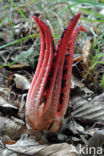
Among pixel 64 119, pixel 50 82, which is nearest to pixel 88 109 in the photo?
pixel 64 119

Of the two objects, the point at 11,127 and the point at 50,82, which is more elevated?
the point at 50,82

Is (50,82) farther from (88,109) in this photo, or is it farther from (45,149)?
(88,109)

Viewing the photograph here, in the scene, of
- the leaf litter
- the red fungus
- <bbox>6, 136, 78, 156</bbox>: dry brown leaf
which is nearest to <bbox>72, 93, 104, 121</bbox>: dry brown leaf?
the leaf litter

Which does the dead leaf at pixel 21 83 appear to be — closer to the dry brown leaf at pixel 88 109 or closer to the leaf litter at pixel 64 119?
the leaf litter at pixel 64 119

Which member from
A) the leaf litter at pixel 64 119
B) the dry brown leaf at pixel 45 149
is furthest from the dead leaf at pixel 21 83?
the dry brown leaf at pixel 45 149

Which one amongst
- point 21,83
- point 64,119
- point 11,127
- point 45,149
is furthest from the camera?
point 21,83

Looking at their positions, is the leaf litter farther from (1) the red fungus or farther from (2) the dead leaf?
(1) the red fungus

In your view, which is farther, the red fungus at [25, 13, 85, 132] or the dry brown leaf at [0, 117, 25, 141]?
the dry brown leaf at [0, 117, 25, 141]

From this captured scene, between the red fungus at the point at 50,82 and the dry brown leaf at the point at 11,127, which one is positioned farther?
the dry brown leaf at the point at 11,127

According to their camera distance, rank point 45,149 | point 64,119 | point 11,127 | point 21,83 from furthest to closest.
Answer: point 21,83 < point 64,119 < point 11,127 < point 45,149
